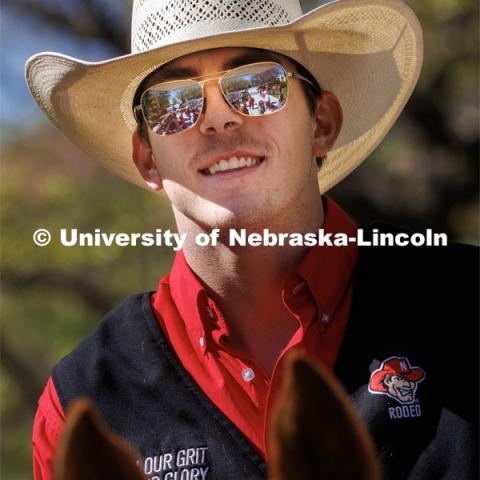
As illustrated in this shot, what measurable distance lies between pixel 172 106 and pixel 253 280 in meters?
0.51

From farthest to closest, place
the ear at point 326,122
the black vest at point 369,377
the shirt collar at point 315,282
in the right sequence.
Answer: the ear at point 326,122 < the shirt collar at point 315,282 < the black vest at point 369,377

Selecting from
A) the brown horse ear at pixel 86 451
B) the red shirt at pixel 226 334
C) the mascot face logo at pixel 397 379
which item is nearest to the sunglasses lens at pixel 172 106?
the red shirt at pixel 226 334

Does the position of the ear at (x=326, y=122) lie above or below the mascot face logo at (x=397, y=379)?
above

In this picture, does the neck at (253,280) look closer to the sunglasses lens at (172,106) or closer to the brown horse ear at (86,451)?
the sunglasses lens at (172,106)

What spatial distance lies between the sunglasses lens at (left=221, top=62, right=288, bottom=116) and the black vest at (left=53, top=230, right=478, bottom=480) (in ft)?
1.61

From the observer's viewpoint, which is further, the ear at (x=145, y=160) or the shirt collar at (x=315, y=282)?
the ear at (x=145, y=160)

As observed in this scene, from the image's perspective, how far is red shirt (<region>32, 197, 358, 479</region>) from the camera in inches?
95.0

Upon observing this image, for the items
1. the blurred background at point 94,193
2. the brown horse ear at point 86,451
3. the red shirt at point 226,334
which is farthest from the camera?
the blurred background at point 94,193

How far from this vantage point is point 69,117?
302 centimetres

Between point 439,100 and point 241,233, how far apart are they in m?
5.92

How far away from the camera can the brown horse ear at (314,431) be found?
102cm

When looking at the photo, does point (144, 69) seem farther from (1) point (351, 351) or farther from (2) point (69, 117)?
(1) point (351, 351)

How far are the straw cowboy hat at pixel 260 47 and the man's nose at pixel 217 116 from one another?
0.13 m

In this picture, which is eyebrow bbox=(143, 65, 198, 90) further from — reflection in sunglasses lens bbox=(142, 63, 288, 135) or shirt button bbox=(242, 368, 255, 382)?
shirt button bbox=(242, 368, 255, 382)
